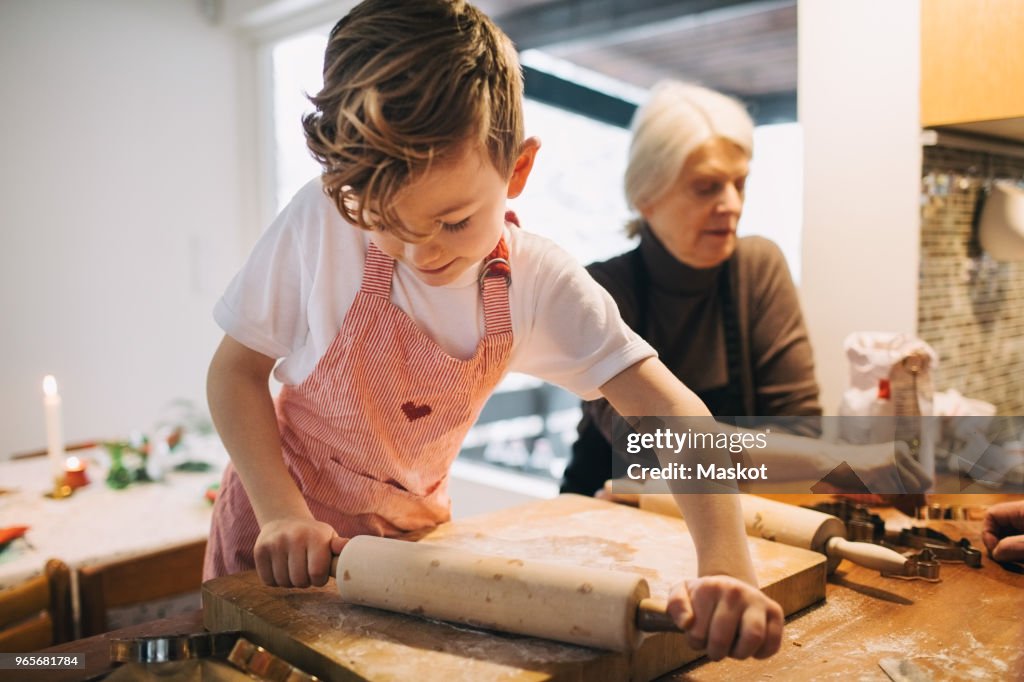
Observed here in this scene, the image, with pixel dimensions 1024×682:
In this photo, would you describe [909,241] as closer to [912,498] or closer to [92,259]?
[912,498]

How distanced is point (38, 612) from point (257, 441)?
617mm

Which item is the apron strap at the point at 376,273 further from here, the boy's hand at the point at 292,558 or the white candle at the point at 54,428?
the white candle at the point at 54,428

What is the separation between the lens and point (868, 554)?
2.48ft

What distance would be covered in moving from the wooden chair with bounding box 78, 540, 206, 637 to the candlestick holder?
0.38 meters

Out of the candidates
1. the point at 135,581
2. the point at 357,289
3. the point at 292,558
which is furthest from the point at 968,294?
the point at 135,581

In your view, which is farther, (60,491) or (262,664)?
(60,491)

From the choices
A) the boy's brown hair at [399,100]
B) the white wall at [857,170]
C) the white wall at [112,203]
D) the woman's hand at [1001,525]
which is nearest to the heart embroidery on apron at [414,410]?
the boy's brown hair at [399,100]

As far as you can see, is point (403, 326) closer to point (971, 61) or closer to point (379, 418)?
point (379, 418)

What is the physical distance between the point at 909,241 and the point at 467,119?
102 centimetres

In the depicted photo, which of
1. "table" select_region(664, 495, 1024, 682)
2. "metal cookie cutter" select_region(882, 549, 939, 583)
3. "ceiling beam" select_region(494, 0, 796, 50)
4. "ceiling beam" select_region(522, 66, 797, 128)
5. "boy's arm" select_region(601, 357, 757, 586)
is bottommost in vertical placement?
"table" select_region(664, 495, 1024, 682)

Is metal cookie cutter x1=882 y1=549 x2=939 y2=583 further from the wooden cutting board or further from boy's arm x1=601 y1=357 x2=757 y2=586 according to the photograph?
boy's arm x1=601 y1=357 x2=757 y2=586

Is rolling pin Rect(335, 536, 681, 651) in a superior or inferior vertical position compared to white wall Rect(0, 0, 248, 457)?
inferior

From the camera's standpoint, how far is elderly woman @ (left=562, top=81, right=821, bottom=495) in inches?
43.5

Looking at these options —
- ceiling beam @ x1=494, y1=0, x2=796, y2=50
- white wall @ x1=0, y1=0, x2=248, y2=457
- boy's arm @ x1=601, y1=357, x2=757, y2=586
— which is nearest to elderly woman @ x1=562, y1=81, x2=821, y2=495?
boy's arm @ x1=601, y1=357, x2=757, y2=586
